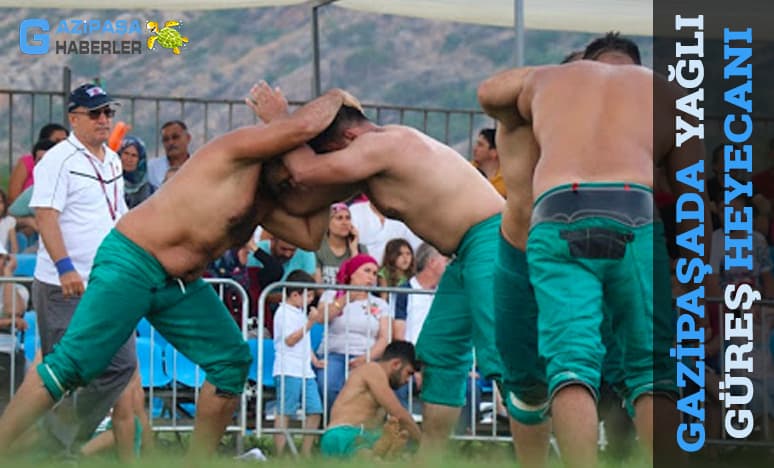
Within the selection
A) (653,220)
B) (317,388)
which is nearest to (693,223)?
(653,220)

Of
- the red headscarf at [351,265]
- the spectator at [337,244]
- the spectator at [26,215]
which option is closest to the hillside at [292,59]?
the spectator at [26,215]

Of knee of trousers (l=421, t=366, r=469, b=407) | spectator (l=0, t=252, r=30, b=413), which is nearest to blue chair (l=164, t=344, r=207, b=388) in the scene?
spectator (l=0, t=252, r=30, b=413)

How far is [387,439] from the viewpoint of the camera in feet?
32.4

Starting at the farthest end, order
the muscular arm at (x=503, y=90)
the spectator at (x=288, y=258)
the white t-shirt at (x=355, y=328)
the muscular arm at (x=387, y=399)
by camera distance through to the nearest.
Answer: the spectator at (x=288, y=258), the white t-shirt at (x=355, y=328), the muscular arm at (x=387, y=399), the muscular arm at (x=503, y=90)

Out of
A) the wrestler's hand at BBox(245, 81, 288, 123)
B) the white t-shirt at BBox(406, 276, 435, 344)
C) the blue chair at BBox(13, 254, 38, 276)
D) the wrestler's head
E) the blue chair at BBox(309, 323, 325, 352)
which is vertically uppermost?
the wrestler's hand at BBox(245, 81, 288, 123)

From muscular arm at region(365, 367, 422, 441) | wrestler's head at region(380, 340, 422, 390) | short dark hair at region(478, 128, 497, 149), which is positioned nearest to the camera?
muscular arm at region(365, 367, 422, 441)

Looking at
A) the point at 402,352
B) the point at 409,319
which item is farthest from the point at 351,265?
the point at 402,352

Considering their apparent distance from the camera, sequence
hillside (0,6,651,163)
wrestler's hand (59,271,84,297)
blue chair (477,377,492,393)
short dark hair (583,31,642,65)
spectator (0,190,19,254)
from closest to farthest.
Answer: short dark hair (583,31,642,65) → wrestler's hand (59,271,84,297) → blue chair (477,377,492,393) → spectator (0,190,19,254) → hillside (0,6,651,163)

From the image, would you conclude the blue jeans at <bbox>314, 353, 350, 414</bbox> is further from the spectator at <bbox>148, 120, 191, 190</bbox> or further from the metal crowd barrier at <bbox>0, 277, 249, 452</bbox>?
the spectator at <bbox>148, 120, 191, 190</bbox>

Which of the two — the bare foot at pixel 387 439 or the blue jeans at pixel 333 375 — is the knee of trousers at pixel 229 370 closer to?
the bare foot at pixel 387 439

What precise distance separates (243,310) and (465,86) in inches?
979

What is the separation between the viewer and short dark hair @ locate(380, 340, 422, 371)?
34.4 ft

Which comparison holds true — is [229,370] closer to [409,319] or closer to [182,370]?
[182,370]

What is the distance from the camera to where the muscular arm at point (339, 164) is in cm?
832
